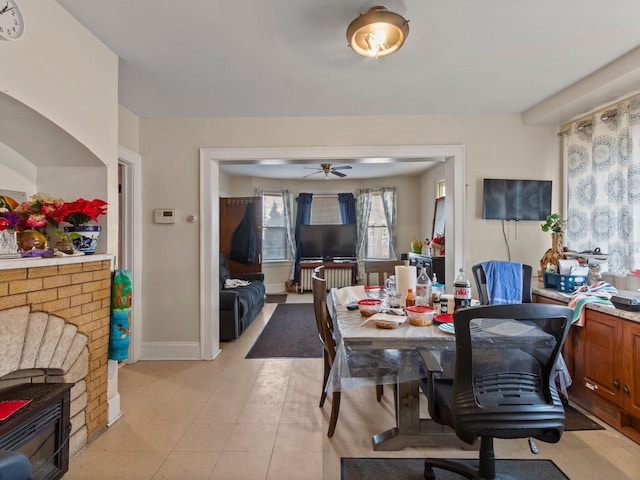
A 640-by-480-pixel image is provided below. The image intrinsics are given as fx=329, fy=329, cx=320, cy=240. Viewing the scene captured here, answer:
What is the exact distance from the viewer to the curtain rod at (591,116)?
2.70 metres

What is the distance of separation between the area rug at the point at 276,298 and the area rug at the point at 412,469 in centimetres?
451

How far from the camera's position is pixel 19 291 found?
1590mm

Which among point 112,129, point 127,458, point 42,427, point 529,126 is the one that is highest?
point 529,126

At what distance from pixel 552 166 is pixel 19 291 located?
4375mm

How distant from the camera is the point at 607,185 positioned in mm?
2803

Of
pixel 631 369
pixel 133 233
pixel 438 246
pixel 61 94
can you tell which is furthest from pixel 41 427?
pixel 438 246

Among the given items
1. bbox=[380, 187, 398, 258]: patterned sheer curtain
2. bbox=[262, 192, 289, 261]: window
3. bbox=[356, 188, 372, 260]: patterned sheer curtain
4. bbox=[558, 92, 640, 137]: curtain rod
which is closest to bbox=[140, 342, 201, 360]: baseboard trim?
bbox=[262, 192, 289, 261]: window

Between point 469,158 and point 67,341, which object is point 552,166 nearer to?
point 469,158

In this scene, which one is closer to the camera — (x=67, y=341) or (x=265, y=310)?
(x=67, y=341)

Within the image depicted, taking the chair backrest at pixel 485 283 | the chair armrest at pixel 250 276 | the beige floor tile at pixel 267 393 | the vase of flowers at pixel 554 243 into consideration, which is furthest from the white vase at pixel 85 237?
the vase of flowers at pixel 554 243

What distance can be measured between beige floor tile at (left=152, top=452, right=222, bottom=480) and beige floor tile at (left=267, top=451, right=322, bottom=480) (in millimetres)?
349

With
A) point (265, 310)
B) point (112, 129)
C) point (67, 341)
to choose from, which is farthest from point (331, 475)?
point (265, 310)

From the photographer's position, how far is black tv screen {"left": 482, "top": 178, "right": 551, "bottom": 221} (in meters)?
3.33

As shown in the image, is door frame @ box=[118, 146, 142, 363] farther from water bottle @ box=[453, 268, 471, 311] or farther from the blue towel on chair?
the blue towel on chair
